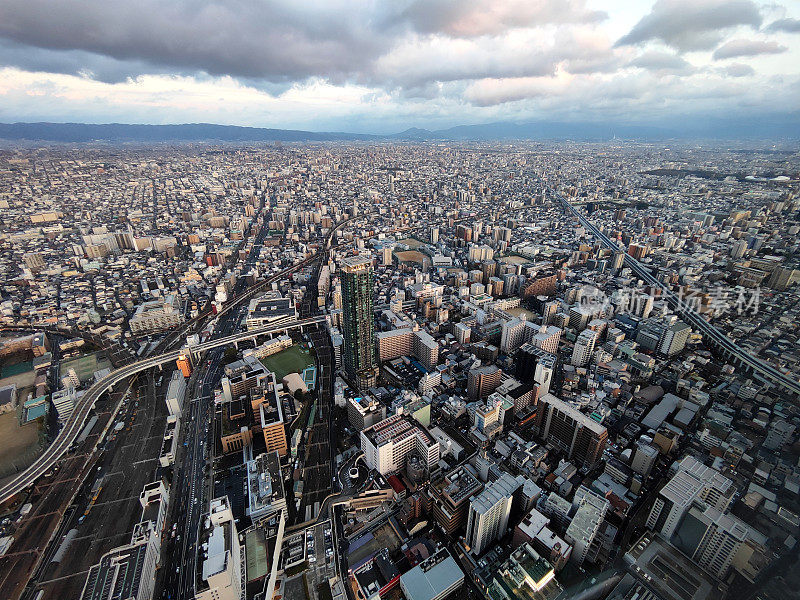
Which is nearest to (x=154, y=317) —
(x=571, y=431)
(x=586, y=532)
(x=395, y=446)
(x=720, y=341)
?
(x=395, y=446)

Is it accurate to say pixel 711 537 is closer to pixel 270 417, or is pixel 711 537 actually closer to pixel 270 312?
pixel 270 417

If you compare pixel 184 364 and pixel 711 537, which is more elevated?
pixel 711 537

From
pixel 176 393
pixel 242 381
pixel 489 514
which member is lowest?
pixel 176 393

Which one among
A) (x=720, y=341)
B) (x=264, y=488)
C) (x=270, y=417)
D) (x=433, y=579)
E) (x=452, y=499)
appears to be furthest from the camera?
(x=720, y=341)

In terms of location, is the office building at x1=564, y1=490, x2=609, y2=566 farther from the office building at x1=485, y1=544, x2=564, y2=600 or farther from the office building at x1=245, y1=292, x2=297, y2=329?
the office building at x1=245, y1=292, x2=297, y2=329

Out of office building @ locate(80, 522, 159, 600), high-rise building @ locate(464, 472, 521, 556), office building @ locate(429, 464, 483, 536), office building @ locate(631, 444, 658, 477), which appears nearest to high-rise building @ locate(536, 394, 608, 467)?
office building @ locate(631, 444, 658, 477)

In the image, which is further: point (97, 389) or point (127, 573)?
point (97, 389)

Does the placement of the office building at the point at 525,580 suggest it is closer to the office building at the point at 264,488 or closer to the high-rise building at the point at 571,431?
the high-rise building at the point at 571,431
